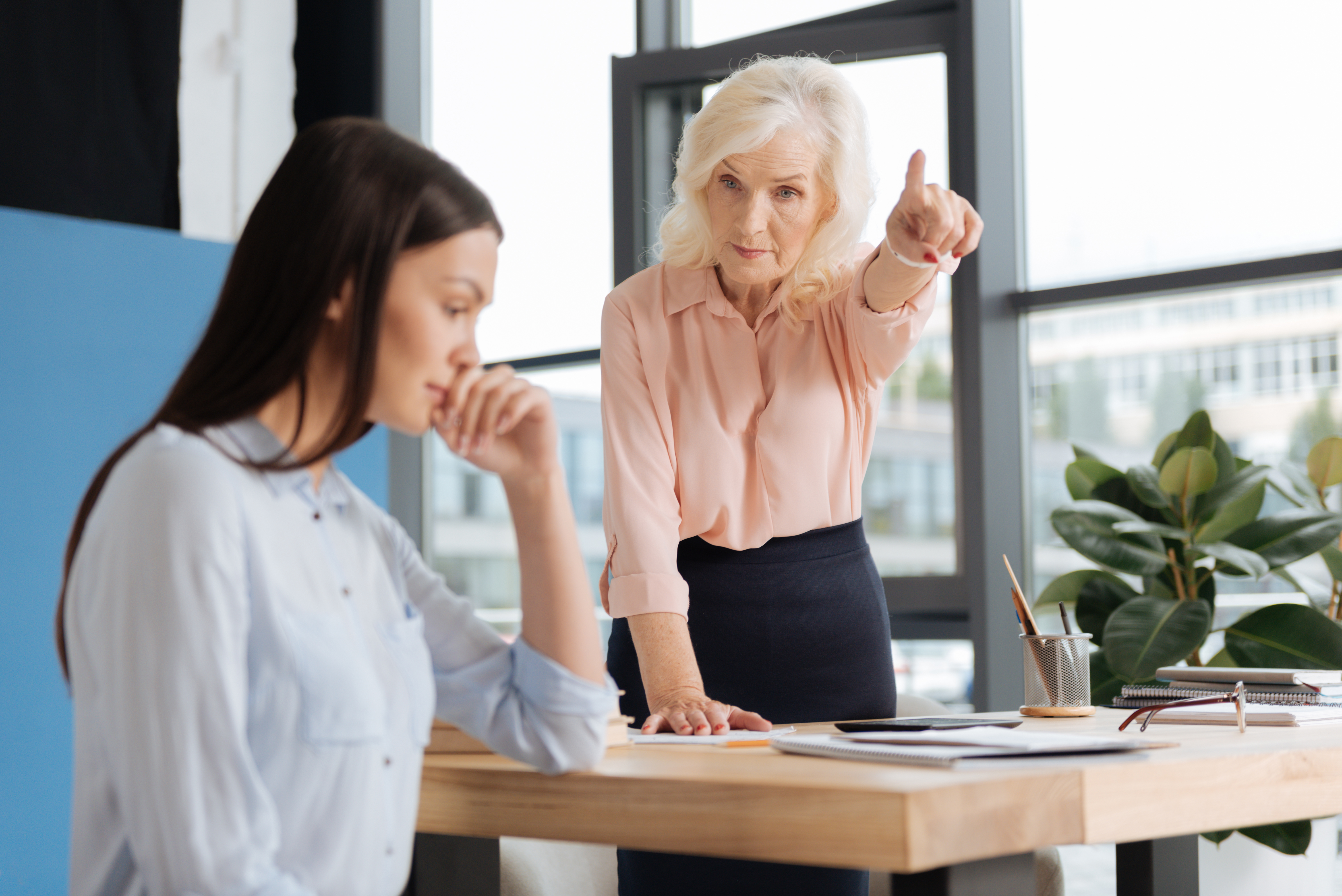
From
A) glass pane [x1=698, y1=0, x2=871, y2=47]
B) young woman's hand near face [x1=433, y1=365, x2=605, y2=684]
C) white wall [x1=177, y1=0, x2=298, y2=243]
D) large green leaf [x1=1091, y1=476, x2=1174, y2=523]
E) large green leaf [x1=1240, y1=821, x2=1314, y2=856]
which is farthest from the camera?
white wall [x1=177, y1=0, x2=298, y2=243]

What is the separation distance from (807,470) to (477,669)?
2.43 feet

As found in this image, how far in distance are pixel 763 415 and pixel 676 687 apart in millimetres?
424

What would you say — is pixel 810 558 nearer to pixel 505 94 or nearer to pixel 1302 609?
pixel 1302 609

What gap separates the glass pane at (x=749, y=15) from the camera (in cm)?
362

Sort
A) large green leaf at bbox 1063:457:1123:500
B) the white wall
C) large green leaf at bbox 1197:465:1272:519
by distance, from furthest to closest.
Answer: the white wall, large green leaf at bbox 1063:457:1123:500, large green leaf at bbox 1197:465:1272:519

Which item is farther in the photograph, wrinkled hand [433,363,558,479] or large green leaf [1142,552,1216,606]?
large green leaf [1142,552,1216,606]

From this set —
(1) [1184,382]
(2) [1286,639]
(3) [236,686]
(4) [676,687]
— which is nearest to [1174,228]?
(1) [1184,382]

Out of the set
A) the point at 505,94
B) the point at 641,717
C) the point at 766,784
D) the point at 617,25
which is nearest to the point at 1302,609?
the point at 641,717

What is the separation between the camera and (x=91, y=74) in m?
3.82

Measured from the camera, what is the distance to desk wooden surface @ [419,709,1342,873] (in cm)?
86

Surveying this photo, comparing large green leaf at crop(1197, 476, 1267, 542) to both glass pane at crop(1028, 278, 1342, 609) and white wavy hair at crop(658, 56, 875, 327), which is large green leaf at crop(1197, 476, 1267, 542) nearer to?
glass pane at crop(1028, 278, 1342, 609)

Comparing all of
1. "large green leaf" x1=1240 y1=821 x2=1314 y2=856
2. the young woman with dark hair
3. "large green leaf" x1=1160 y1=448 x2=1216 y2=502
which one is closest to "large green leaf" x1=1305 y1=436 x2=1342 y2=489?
"large green leaf" x1=1160 y1=448 x2=1216 y2=502

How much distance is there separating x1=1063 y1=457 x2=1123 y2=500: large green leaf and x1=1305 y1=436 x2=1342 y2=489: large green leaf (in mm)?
407

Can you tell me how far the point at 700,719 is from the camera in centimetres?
141
